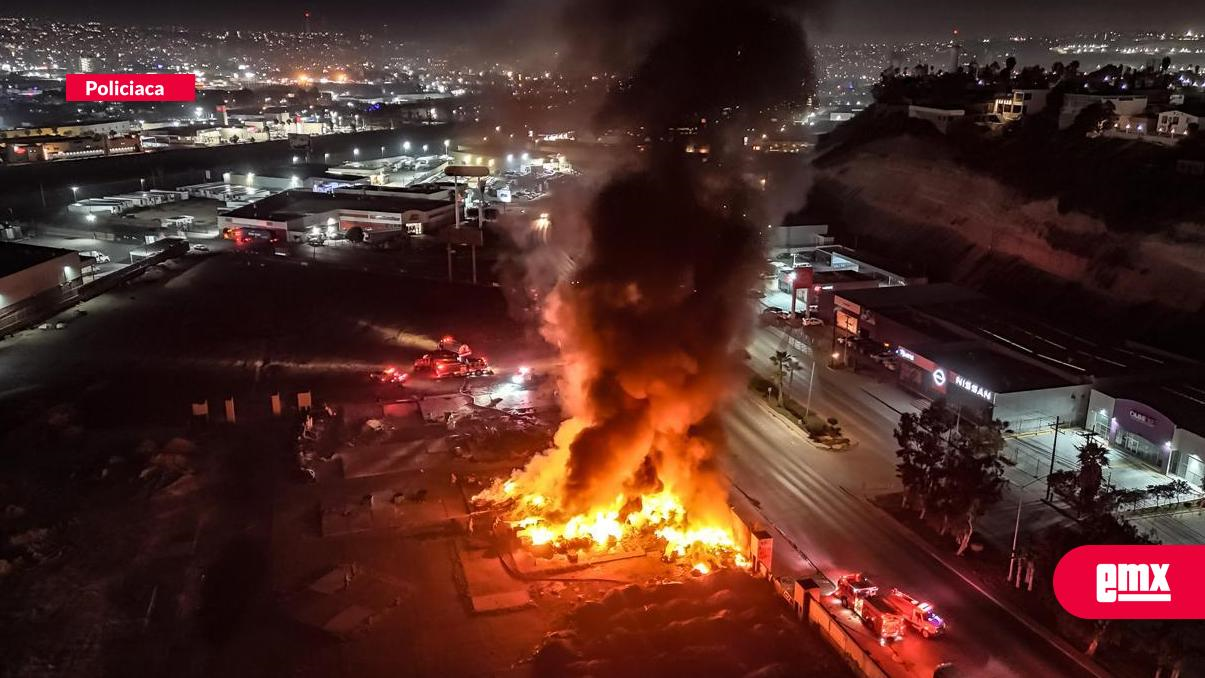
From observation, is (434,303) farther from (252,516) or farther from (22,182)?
(22,182)

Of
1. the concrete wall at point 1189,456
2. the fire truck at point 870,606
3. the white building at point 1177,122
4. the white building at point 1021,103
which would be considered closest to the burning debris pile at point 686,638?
the fire truck at point 870,606

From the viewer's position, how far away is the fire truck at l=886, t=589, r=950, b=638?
664 inches

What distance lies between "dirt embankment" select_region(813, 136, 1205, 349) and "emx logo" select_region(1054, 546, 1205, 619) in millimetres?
26574

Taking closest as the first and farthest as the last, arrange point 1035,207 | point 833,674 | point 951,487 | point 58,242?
point 833,674
point 951,487
point 1035,207
point 58,242

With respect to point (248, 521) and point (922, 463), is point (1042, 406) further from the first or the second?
point (248, 521)

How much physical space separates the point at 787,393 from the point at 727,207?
451 inches

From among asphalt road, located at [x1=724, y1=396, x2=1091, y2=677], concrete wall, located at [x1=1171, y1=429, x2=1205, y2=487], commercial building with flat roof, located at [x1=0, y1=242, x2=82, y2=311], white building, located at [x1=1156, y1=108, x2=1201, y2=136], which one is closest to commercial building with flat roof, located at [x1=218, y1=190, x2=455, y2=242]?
commercial building with flat roof, located at [x1=0, y1=242, x2=82, y2=311]

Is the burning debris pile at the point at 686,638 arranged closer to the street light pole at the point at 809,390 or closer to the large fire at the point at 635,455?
the large fire at the point at 635,455

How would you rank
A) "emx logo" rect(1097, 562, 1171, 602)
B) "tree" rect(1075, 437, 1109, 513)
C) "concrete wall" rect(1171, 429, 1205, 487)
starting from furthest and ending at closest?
"concrete wall" rect(1171, 429, 1205, 487) → "tree" rect(1075, 437, 1109, 513) → "emx logo" rect(1097, 562, 1171, 602)

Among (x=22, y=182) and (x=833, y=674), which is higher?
(x=22, y=182)

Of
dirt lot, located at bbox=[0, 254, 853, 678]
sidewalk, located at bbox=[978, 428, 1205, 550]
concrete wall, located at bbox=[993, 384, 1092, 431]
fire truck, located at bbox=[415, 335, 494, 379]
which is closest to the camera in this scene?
dirt lot, located at bbox=[0, 254, 853, 678]

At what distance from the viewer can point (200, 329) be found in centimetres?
3716

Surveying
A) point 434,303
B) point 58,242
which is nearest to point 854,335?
point 434,303

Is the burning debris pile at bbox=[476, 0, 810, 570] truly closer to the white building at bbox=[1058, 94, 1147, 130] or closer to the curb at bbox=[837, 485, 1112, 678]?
the curb at bbox=[837, 485, 1112, 678]
